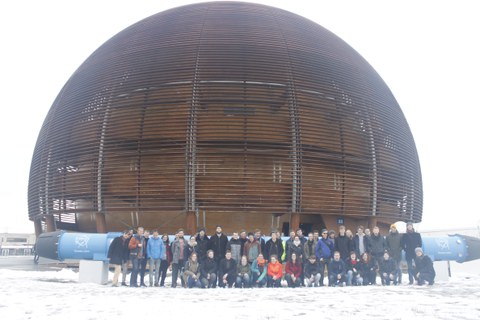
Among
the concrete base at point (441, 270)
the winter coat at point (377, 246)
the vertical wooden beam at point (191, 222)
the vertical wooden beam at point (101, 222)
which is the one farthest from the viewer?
the vertical wooden beam at point (101, 222)

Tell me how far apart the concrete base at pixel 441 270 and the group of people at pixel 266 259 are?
130 centimetres

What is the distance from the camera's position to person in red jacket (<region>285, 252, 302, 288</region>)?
9.71 metres

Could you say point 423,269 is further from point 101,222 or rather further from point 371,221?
point 101,222

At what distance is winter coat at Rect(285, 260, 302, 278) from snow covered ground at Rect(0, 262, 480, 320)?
145cm

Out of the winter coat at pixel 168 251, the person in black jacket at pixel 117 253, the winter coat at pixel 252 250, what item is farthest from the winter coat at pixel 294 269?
the person in black jacket at pixel 117 253

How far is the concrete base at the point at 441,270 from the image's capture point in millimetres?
11445

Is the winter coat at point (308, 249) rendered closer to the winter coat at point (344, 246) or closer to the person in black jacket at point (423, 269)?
the winter coat at point (344, 246)

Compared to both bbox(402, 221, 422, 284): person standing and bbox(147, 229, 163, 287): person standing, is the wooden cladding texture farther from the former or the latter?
bbox(402, 221, 422, 284): person standing

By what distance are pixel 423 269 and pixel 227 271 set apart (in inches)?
192

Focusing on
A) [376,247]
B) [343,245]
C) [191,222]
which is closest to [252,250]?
[343,245]

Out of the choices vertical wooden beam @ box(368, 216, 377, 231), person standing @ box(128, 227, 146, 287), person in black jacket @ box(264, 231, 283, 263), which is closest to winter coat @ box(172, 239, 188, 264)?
person standing @ box(128, 227, 146, 287)

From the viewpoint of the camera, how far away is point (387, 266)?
10.4 m

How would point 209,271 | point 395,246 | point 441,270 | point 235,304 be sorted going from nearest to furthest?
point 235,304, point 209,271, point 395,246, point 441,270

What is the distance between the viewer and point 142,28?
17.9 meters
